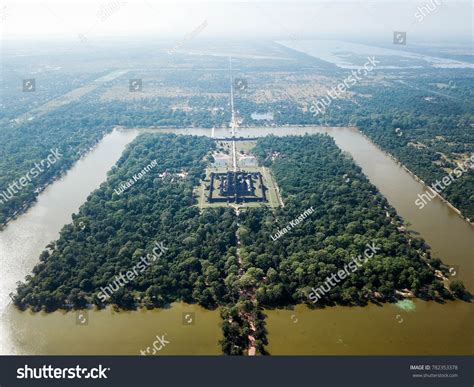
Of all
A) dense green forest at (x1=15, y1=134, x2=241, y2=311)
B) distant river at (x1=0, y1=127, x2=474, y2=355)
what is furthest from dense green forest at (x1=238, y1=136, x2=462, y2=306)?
dense green forest at (x1=15, y1=134, x2=241, y2=311)

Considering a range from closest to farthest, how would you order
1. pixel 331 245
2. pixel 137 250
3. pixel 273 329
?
pixel 273 329 < pixel 137 250 < pixel 331 245

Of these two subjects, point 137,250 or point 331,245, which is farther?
point 331,245

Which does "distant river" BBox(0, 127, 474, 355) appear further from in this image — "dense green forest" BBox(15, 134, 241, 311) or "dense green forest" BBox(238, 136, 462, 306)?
"dense green forest" BBox(238, 136, 462, 306)

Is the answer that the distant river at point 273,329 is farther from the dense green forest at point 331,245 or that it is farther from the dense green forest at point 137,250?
the dense green forest at point 331,245

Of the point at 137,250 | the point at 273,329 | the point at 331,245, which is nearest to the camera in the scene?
the point at 273,329

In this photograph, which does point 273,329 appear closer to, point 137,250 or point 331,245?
point 331,245

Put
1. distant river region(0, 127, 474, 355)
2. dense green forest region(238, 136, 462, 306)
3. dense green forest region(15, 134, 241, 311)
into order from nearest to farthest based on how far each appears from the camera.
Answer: distant river region(0, 127, 474, 355) → dense green forest region(15, 134, 241, 311) → dense green forest region(238, 136, 462, 306)

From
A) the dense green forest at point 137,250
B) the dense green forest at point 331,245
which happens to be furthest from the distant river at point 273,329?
the dense green forest at point 331,245

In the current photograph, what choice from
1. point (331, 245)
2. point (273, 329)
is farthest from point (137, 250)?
point (331, 245)

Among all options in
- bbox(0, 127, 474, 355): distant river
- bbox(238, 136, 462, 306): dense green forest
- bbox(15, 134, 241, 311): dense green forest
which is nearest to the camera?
bbox(0, 127, 474, 355): distant river

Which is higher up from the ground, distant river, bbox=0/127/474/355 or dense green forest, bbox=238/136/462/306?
dense green forest, bbox=238/136/462/306

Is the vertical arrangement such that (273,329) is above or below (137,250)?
below
